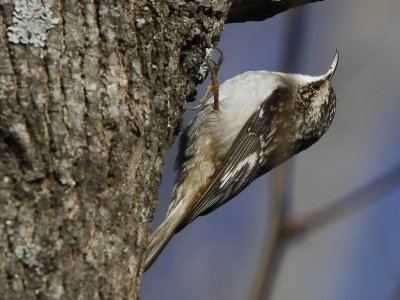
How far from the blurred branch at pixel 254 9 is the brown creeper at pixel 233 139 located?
1.65 ft

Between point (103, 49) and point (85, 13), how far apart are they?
91 millimetres

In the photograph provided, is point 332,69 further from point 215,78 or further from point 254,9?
point 254,9

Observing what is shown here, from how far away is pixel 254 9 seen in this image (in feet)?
8.54

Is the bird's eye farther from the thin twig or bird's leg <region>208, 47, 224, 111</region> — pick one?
the thin twig

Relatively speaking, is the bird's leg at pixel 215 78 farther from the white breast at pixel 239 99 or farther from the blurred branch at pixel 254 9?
the blurred branch at pixel 254 9

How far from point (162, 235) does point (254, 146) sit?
0.75 meters

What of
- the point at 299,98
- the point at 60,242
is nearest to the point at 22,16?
the point at 60,242

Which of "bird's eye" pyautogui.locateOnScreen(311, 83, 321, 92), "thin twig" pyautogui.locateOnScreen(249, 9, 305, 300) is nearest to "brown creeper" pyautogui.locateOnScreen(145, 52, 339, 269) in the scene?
"bird's eye" pyautogui.locateOnScreen(311, 83, 321, 92)

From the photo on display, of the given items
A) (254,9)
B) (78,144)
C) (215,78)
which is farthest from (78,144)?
(215,78)

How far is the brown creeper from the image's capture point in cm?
296

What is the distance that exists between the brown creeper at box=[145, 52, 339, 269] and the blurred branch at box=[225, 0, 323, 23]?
50cm

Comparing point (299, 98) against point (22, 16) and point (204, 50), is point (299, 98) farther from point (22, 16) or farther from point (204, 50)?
point (22, 16)

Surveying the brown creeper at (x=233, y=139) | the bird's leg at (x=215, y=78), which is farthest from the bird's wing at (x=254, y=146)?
the bird's leg at (x=215, y=78)

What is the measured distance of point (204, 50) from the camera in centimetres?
213
